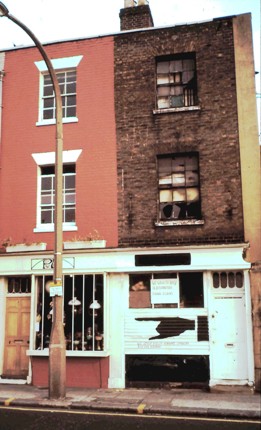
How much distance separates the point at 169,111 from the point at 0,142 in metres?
5.25

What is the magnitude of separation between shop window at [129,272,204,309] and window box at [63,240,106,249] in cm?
130

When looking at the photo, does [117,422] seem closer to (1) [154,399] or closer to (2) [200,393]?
(1) [154,399]

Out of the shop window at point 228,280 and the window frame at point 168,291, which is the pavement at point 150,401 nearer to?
the window frame at point 168,291

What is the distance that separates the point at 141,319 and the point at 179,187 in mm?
3752

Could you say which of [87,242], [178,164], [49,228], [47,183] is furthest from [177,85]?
[49,228]

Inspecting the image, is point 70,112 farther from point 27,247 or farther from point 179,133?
point 27,247

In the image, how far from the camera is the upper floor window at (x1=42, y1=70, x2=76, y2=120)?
46.8 ft

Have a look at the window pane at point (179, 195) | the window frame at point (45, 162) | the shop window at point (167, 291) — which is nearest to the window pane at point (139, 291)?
the shop window at point (167, 291)

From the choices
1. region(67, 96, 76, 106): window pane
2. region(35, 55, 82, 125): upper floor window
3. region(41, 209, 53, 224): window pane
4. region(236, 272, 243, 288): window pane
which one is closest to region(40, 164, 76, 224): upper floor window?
region(41, 209, 53, 224): window pane

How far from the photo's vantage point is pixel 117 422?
8.79 metres

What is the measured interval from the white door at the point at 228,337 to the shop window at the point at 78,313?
300 centimetres

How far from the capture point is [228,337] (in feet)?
39.4

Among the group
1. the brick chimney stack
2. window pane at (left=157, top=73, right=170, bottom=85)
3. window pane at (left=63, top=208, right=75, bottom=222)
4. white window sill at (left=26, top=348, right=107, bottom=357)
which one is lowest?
white window sill at (left=26, top=348, right=107, bottom=357)

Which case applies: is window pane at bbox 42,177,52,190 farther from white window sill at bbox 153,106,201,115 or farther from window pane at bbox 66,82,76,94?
white window sill at bbox 153,106,201,115
